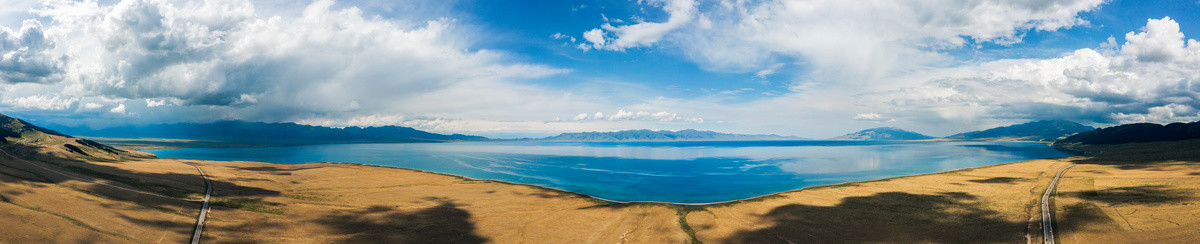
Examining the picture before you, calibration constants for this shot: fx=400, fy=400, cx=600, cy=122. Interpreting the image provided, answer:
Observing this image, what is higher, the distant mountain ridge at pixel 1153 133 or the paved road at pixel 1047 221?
the distant mountain ridge at pixel 1153 133

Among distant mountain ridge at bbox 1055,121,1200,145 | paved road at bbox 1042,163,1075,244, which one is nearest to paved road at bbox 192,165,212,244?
paved road at bbox 1042,163,1075,244

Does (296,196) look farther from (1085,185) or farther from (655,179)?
(1085,185)

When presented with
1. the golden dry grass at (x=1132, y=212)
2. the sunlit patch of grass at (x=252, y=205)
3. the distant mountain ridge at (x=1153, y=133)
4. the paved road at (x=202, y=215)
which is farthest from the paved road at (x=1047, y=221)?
the distant mountain ridge at (x=1153, y=133)

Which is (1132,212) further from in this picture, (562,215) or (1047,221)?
(562,215)

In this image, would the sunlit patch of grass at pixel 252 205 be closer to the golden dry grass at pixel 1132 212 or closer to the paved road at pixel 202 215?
the paved road at pixel 202 215

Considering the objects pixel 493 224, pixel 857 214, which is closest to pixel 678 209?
pixel 857 214

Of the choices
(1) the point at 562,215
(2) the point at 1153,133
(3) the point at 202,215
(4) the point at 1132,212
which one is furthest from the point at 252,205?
(2) the point at 1153,133

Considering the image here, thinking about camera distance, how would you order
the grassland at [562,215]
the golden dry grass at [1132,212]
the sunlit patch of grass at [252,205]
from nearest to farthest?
the golden dry grass at [1132,212] → the grassland at [562,215] → the sunlit patch of grass at [252,205]

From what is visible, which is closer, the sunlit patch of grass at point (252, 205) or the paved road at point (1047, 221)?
the paved road at point (1047, 221)
